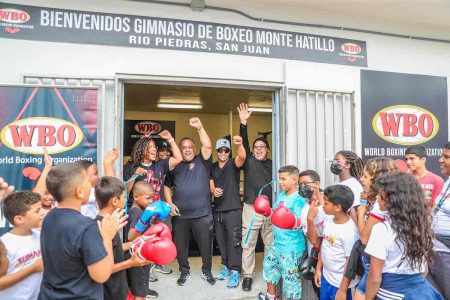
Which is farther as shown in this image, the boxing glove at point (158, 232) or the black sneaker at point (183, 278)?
the black sneaker at point (183, 278)

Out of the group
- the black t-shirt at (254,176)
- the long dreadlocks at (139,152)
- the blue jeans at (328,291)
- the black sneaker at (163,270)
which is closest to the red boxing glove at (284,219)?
the blue jeans at (328,291)

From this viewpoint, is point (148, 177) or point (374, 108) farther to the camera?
point (374, 108)

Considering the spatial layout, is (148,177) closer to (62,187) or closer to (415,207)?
(62,187)

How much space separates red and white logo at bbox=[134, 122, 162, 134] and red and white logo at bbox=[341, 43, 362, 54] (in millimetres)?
5471

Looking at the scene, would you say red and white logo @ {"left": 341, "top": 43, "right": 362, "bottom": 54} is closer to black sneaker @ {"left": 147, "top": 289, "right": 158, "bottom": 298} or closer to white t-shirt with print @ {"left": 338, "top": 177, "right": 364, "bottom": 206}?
white t-shirt with print @ {"left": 338, "top": 177, "right": 364, "bottom": 206}

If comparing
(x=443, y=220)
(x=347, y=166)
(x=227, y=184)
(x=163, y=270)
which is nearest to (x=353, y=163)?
(x=347, y=166)

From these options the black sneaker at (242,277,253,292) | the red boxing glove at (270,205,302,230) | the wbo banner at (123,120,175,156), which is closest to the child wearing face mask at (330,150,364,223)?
the red boxing glove at (270,205,302,230)

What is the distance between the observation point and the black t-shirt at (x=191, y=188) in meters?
3.66

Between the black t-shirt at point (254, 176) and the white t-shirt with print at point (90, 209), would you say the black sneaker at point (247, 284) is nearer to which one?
the black t-shirt at point (254, 176)

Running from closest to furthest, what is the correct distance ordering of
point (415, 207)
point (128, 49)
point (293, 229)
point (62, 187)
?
point (62, 187) → point (415, 207) → point (293, 229) → point (128, 49)

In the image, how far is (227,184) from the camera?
3844mm

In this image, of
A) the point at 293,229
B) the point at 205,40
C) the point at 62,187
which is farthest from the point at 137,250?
the point at 205,40

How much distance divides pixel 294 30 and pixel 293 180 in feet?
5.66

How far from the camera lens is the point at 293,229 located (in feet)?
9.28
